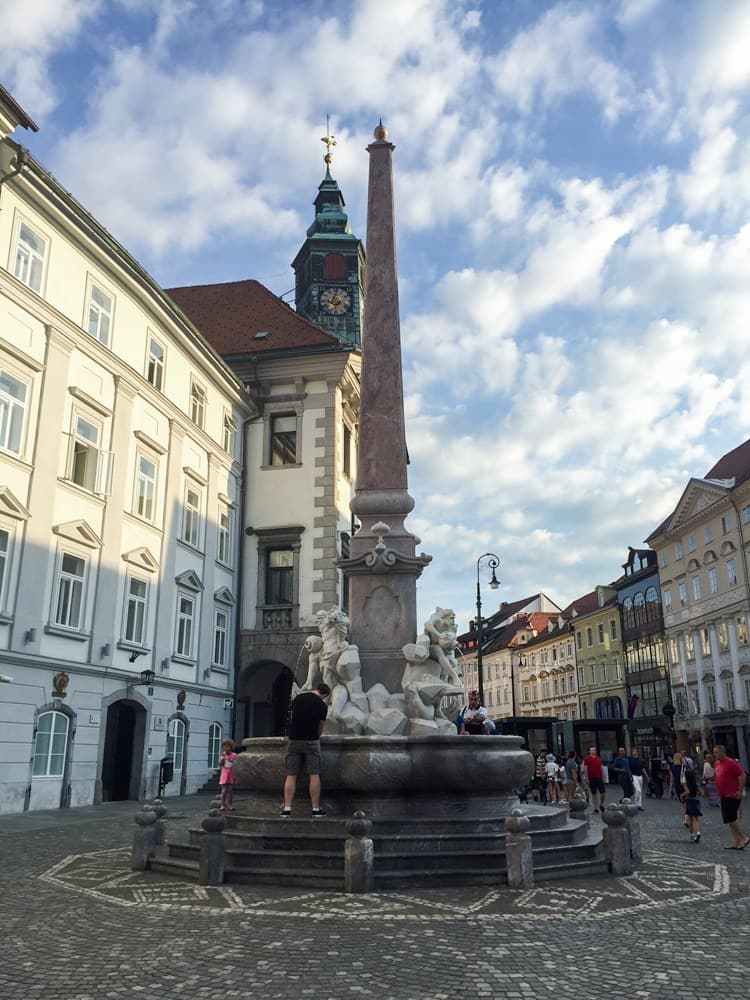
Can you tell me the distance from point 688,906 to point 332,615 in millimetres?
5760

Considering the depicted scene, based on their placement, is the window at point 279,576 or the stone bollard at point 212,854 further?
the window at point 279,576

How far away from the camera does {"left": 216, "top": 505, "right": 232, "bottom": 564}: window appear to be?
2819 cm

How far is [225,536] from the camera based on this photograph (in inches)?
1128

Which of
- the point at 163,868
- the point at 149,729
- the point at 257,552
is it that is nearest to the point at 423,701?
the point at 163,868

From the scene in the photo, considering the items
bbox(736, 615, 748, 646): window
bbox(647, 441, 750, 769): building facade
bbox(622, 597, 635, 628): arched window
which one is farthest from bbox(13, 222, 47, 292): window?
bbox(622, 597, 635, 628): arched window

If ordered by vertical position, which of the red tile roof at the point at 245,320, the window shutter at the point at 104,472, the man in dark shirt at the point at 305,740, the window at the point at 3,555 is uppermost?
the red tile roof at the point at 245,320

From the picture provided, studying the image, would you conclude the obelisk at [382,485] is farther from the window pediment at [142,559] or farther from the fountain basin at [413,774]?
the window pediment at [142,559]

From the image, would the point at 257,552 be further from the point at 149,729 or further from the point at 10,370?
the point at 10,370

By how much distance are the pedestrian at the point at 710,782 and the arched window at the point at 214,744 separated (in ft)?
46.8

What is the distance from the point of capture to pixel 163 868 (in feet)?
29.8

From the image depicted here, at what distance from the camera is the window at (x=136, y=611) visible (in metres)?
22.5

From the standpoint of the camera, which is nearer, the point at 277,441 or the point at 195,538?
the point at 195,538

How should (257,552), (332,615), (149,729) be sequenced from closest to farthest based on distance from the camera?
(332,615), (149,729), (257,552)

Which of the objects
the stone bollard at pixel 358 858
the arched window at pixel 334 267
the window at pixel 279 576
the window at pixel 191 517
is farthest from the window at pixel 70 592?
the arched window at pixel 334 267
